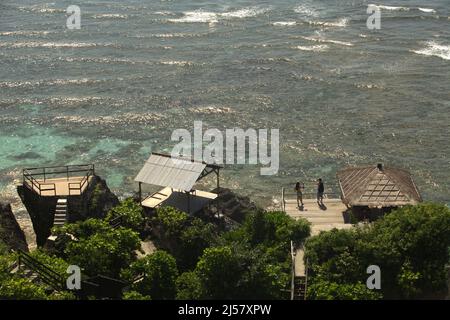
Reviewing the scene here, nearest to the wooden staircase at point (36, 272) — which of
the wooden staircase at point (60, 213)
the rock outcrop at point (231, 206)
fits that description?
the wooden staircase at point (60, 213)

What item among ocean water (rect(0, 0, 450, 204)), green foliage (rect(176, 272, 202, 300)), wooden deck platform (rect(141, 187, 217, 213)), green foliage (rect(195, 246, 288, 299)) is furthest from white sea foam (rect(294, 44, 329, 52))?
green foliage (rect(195, 246, 288, 299))

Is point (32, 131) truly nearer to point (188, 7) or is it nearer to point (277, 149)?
point (277, 149)

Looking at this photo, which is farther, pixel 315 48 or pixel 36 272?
pixel 315 48

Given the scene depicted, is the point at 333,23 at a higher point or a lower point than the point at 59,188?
higher

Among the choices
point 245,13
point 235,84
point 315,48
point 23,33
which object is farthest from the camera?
point 245,13

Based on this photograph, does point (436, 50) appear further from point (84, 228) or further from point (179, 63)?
point (84, 228)

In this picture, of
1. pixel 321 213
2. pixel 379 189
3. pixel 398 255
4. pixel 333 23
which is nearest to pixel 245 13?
pixel 333 23
